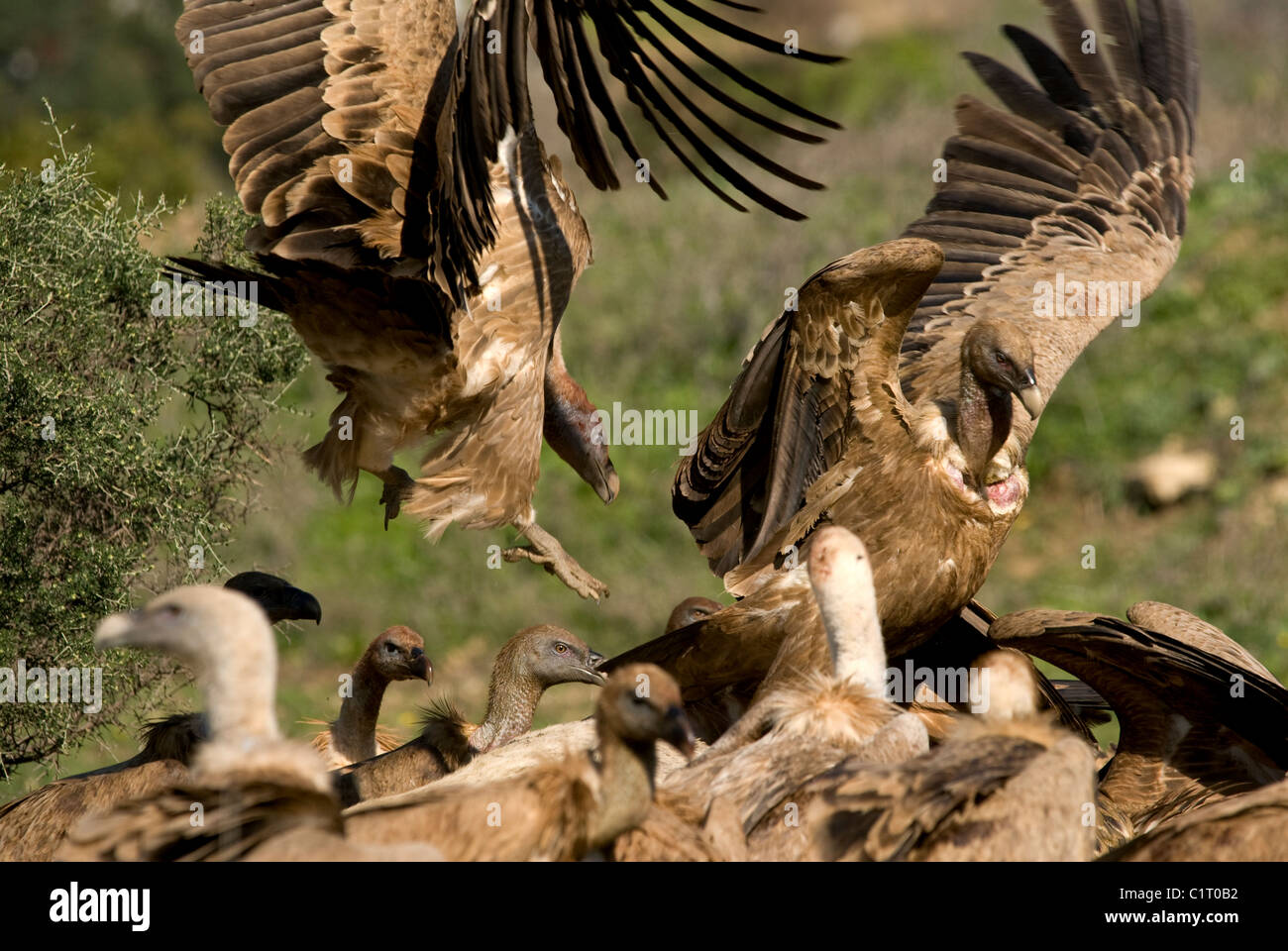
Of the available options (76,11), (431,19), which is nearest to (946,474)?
(431,19)

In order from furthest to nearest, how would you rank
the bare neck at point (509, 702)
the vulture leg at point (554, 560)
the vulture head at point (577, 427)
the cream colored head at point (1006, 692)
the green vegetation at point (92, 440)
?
1. the vulture head at point (577, 427)
2. the vulture leg at point (554, 560)
3. the bare neck at point (509, 702)
4. the green vegetation at point (92, 440)
5. the cream colored head at point (1006, 692)

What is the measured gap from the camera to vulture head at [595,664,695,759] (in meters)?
3.86

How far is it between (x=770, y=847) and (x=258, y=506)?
3912 millimetres

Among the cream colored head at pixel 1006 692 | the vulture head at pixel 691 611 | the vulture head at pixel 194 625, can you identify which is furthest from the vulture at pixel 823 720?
the vulture head at pixel 691 611

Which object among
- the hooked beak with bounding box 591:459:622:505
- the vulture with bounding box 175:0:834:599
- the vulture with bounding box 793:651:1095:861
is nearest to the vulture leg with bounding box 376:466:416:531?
the vulture with bounding box 175:0:834:599

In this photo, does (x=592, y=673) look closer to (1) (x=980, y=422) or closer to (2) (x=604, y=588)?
(2) (x=604, y=588)

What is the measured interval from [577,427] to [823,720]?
8.37 ft

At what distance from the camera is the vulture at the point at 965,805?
12.5ft

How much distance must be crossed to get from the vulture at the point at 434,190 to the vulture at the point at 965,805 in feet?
6.81

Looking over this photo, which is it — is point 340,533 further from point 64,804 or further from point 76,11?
point 76,11

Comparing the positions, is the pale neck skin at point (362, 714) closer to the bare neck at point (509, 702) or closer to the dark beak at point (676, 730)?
the bare neck at point (509, 702)

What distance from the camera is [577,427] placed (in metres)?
6.91

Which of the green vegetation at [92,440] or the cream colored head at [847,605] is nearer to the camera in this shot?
the cream colored head at [847,605]

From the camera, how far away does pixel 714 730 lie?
6457mm
